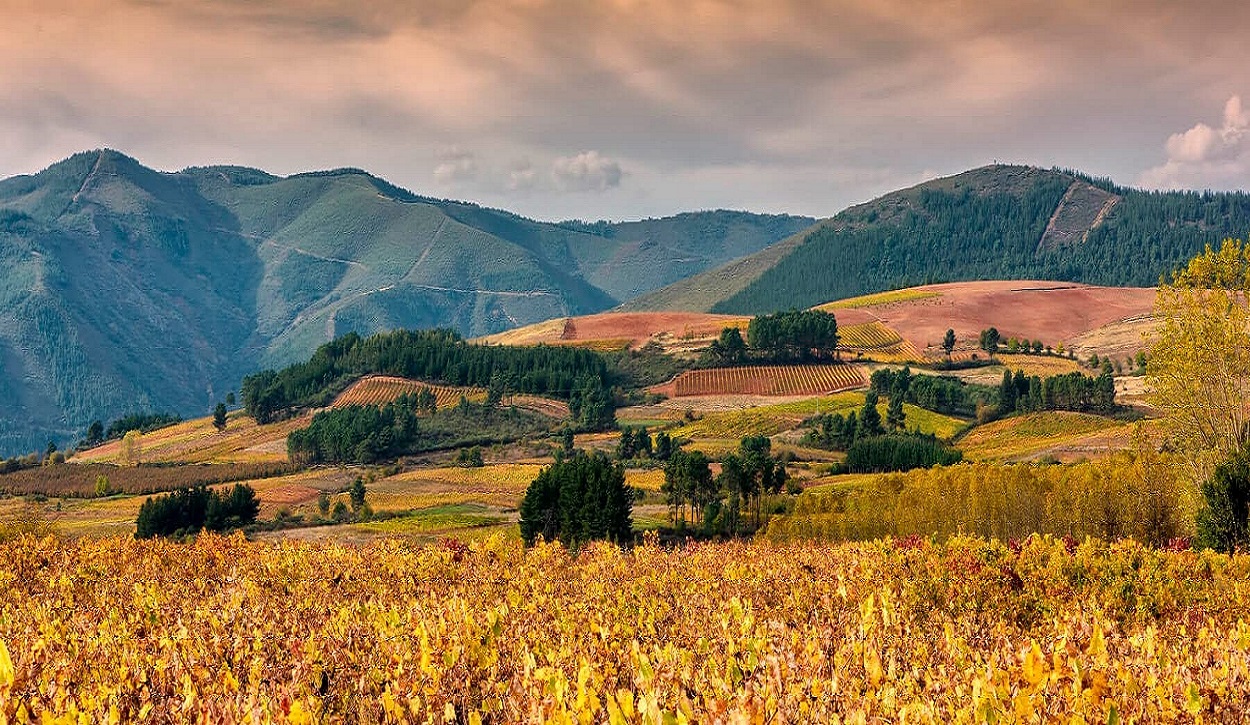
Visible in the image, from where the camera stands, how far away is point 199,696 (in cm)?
1088

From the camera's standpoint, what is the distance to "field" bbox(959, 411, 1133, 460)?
132625 mm

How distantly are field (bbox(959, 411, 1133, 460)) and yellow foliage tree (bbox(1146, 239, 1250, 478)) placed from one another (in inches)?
3063

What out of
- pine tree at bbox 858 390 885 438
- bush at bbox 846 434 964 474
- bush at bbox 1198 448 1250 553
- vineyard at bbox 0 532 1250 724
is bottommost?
bush at bbox 846 434 964 474

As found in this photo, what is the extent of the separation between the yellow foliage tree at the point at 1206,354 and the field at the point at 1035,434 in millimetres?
77795

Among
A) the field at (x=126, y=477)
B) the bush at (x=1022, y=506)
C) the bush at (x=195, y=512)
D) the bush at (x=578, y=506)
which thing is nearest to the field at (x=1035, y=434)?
the bush at (x=1022, y=506)

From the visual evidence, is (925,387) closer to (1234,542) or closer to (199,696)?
(1234,542)

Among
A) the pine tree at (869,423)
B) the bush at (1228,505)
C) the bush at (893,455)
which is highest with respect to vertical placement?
the bush at (1228,505)

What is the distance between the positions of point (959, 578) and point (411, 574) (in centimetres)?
1443

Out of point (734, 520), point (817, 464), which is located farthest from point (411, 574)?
point (817, 464)

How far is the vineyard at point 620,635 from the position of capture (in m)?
9.11

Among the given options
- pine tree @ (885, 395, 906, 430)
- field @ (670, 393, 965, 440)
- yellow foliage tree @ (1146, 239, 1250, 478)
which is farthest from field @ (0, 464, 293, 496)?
yellow foliage tree @ (1146, 239, 1250, 478)

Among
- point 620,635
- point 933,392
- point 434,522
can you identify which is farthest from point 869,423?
point 620,635

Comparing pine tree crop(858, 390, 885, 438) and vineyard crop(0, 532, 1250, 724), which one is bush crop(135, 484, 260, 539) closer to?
vineyard crop(0, 532, 1250, 724)

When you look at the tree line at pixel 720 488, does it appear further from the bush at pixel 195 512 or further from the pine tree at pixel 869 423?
the pine tree at pixel 869 423
